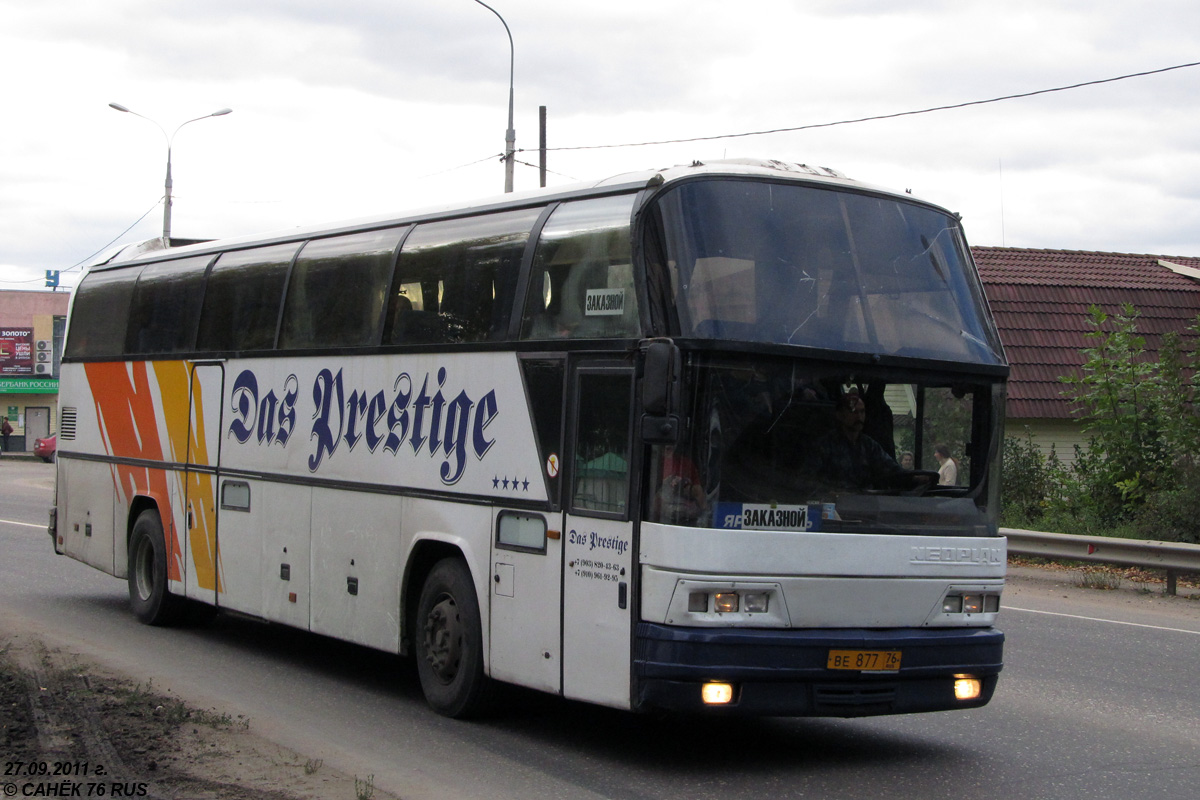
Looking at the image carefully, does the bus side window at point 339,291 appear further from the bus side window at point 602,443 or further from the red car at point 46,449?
the red car at point 46,449

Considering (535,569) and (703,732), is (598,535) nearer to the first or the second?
(535,569)

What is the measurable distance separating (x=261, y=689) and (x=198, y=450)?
10.3 ft

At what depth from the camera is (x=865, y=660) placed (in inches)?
285

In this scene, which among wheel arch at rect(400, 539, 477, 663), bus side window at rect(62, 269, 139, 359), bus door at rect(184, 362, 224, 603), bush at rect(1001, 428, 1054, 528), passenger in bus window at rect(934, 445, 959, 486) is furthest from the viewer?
bush at rect(1001, 428, 1054, 528)

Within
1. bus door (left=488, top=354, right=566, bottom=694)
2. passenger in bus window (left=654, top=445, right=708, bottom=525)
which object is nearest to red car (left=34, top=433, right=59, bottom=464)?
bus door (left=488, top=354, right=566, bottom=694)

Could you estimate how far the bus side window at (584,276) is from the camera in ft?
24.9

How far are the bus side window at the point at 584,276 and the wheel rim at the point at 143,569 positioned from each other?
6383mm

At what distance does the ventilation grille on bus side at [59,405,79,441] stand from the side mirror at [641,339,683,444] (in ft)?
30.8

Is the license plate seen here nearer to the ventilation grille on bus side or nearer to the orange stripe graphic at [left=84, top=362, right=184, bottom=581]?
the orange stripe graphic at [left=84, top=362, right=184, bottom=581]

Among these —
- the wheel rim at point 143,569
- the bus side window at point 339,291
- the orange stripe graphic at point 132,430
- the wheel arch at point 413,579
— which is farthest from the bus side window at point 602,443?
the wheel rim at point 143,569

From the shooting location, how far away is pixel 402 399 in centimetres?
945

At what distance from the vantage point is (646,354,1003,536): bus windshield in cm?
707

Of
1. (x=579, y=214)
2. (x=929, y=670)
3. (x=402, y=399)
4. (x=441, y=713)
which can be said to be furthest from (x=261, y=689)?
(x=929, y=670)

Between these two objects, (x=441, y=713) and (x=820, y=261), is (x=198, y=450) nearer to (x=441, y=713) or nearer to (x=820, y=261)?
(x=441, y=713)
